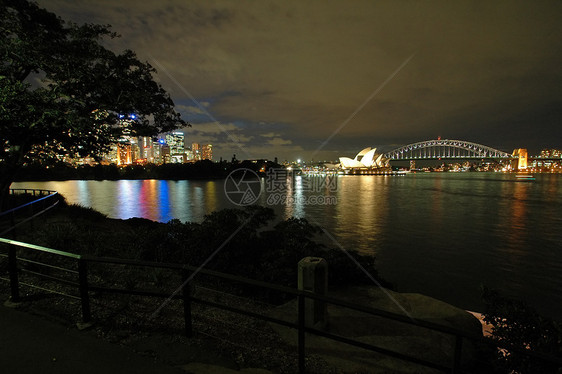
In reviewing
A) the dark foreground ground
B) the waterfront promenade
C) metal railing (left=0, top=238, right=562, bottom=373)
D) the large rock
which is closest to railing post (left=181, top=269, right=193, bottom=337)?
metal railing (left=0, top=238, right=562, bottom=373)

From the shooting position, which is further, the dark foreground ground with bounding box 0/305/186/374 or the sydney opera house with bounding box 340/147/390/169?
the sydney opera house with bounding box 340/147/390/169

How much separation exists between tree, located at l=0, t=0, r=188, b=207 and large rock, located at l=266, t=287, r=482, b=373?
11.5 m

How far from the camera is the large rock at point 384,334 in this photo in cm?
440

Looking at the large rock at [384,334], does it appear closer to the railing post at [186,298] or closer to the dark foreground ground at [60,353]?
the railing post at [186,298]

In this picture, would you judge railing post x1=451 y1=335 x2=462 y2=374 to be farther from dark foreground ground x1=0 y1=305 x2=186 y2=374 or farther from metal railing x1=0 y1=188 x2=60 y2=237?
metal railing x1=0 y1=188 x2=60 y2=237

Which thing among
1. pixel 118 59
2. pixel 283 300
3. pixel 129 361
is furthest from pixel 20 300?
pixel 118 59

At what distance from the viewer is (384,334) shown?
5328 millimetres

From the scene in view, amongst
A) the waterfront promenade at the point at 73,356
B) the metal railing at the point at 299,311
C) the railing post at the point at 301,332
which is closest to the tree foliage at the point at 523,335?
the metal railing at the point at 299,311

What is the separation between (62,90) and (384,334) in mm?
13972

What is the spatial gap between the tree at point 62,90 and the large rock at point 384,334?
37.8 feet

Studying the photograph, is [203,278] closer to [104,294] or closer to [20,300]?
[104,294]

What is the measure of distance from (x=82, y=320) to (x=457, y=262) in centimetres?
1921

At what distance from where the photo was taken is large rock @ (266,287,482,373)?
440 cm

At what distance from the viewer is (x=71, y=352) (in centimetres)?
353
